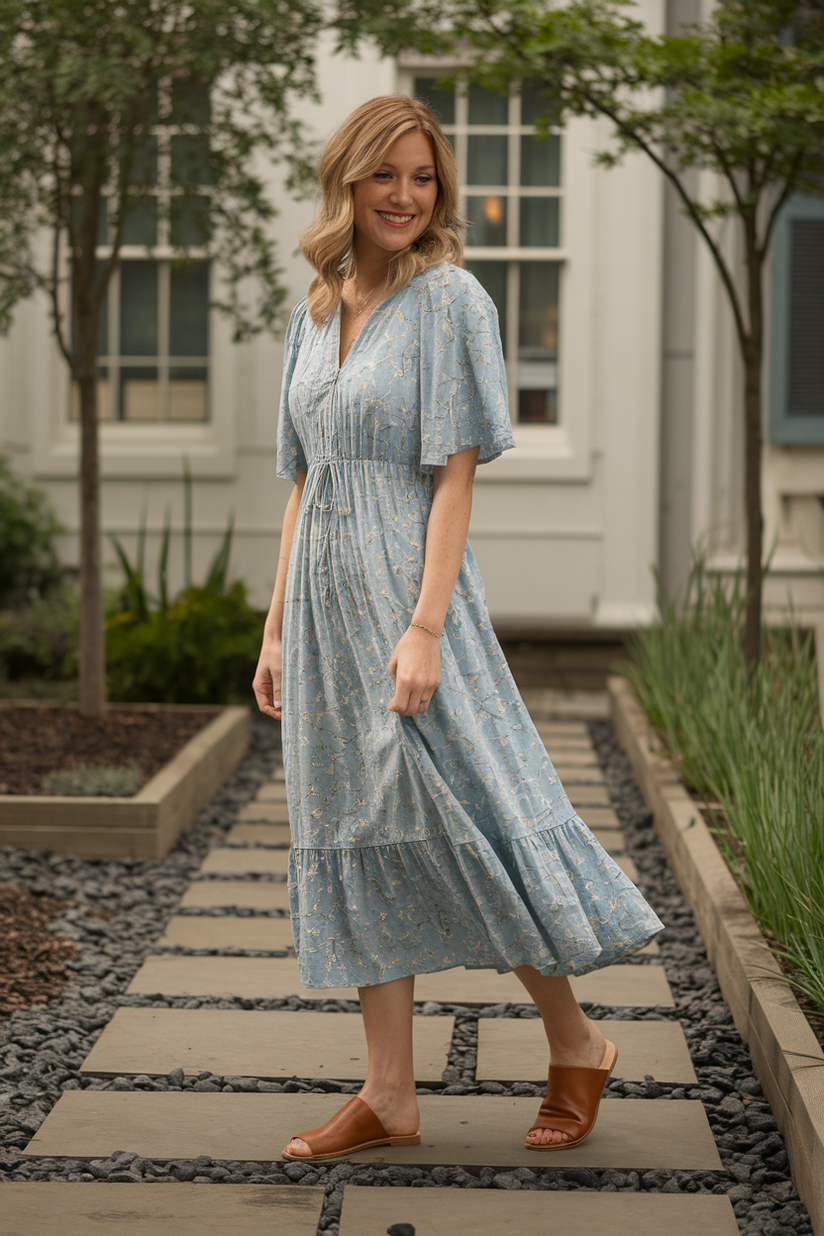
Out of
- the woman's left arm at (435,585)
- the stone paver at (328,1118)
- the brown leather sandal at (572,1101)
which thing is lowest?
the stone paver at (328,1118)

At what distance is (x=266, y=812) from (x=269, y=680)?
2.73m

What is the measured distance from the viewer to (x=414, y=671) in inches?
84.3

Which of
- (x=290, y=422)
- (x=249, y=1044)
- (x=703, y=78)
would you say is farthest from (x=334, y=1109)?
(x=703, y=78)

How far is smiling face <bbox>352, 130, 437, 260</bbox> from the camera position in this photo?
225 centimetres

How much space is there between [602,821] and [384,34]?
310 cm

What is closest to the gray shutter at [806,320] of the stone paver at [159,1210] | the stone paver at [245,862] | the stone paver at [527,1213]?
the stone paver at [245,862]

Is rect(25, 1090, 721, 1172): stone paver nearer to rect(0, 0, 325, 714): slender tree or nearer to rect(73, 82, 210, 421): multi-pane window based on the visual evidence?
rect(0, 0, 325, 714): slender tree

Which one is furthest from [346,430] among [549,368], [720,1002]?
[549,368]

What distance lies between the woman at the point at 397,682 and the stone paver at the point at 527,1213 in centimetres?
19

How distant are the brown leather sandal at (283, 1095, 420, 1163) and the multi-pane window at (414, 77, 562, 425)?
20.5 ft

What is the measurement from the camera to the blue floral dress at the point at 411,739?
2.21 meters

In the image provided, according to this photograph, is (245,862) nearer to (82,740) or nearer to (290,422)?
(82,740)

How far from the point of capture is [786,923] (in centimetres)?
288

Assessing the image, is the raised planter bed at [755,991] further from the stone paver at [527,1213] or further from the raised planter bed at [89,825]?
the raised planter bed at [89,825]
